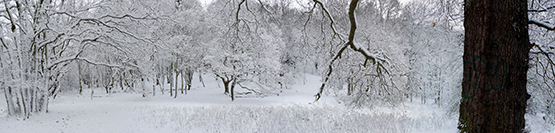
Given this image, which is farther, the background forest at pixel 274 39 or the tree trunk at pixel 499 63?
the background forest at pixel 274 39

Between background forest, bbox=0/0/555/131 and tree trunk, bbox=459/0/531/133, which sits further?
background forest, bbox=0/0/555/131

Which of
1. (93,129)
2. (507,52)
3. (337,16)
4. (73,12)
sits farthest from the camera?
(73,12)

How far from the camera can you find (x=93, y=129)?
8.30 metres

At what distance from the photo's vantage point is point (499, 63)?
8.39 feet

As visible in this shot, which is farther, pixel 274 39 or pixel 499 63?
pixel 274 39

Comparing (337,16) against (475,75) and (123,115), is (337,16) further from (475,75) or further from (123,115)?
(123,115)

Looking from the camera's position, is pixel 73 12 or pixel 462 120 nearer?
pixel 462 120

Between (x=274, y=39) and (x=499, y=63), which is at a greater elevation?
(x=274, y=39)

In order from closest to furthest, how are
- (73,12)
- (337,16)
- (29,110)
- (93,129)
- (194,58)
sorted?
(337,16) < (93,129) < (29,110) < (73,12) < (194,58)

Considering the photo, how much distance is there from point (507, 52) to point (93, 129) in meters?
9.31

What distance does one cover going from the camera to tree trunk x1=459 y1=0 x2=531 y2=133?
255 cm

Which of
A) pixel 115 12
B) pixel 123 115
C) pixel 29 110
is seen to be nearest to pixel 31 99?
pixel 29 110

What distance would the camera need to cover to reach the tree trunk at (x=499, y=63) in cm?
255

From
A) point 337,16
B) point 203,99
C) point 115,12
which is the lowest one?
point 203,99
